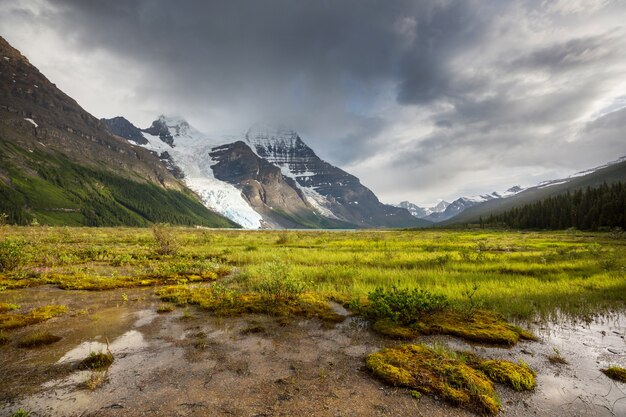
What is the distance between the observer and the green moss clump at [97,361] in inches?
277

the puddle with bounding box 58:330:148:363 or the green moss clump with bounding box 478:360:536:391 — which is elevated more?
the puddle with bounding box 58:330:148:363

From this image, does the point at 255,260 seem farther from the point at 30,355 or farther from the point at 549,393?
the point at 549,393

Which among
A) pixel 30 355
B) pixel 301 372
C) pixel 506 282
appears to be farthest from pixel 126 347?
pixel 506 282

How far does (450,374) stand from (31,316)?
14.0 meters

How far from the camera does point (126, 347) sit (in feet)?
27.1

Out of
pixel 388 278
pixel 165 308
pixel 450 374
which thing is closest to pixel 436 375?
pixel 450 374

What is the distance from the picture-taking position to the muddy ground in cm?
539

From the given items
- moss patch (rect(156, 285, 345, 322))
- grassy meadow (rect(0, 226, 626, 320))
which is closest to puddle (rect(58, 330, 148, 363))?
moss patch (rect(156, 285, 345, 322))

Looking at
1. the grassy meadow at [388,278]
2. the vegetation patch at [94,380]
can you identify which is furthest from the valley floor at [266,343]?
the grassy meadow at [388,278]

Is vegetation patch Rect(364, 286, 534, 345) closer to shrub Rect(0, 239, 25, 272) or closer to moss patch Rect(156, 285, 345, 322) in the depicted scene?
moss patch Rect(156, 285, 345, 322)

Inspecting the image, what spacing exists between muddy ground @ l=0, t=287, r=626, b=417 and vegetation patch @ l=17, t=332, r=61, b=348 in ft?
0.69

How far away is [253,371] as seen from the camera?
22.3ft

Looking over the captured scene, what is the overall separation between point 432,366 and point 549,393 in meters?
2.19

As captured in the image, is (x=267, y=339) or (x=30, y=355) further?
(x=267, y=339)
